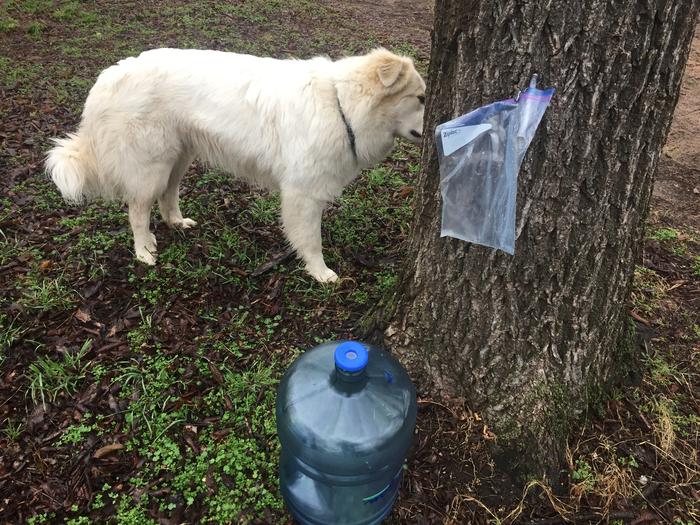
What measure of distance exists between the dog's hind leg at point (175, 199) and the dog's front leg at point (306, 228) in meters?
0.90

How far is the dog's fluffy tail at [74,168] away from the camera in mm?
3361

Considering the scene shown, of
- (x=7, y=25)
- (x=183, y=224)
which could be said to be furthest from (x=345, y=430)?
(x=7, y=25)

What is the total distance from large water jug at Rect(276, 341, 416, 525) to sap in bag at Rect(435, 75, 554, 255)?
2.19 feet

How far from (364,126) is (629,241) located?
1.79 metres

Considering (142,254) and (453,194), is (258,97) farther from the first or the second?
(453,194)

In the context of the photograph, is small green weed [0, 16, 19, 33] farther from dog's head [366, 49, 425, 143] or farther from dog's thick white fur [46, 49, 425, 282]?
dog's head [366, 49, 425, 143]

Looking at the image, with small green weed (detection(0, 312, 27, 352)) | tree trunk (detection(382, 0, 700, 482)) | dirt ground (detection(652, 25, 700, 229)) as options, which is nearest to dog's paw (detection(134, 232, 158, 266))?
small green weed (detection(0, 312, 27, 352))

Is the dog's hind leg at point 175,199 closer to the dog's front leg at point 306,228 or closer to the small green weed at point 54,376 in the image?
the dog's front leg at point 306,228

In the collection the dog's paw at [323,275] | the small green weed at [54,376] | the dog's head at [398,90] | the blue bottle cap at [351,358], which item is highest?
the dog's head at [398,90]

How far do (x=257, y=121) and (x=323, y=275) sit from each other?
45.5 inches

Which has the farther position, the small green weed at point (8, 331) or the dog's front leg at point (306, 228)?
the dog's front leg at point (306, 228)

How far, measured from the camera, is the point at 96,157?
11.1ft

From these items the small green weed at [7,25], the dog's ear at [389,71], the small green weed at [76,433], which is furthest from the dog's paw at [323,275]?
the small green weed at [7,25]

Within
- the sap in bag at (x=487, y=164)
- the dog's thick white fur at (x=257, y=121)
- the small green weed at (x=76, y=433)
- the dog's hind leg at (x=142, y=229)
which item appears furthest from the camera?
the dog's hind leg at (x=142, y=229)
